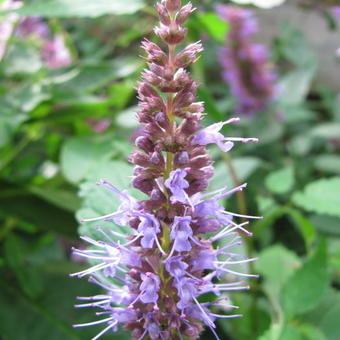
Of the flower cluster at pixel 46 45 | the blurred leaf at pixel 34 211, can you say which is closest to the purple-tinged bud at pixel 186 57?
the blurred leaf at pixel 34 211

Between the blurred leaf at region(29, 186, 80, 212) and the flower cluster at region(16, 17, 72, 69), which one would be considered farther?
the flower cluster at region(16, 17, 72, 69)

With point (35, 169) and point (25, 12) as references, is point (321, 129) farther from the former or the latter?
point (25, 12)

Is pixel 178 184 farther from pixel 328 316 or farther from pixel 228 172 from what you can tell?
pixel 228 172

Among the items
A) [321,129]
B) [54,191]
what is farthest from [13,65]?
[321,129]

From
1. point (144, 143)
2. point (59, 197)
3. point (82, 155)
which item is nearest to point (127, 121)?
point (82, 155)

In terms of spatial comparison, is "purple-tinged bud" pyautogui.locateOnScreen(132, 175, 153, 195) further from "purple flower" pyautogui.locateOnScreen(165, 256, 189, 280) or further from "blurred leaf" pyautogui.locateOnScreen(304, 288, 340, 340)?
"blurred leaf" pyautogui.locateOnScreen(304, 288, 340, 340)

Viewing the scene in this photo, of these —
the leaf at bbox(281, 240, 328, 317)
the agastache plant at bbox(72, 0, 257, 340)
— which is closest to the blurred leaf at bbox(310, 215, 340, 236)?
the leaf at bbox(281, 240, 328, 317)

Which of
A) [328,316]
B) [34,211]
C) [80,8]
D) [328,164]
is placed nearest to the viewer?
[328,316]

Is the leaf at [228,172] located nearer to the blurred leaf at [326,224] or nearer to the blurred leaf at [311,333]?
the blurred leaf at [326,224]
